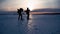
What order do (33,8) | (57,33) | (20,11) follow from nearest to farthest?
1. (57,33)
2. (20,11)
3. (33,8)

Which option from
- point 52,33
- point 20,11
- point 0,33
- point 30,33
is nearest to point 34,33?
point 30,33

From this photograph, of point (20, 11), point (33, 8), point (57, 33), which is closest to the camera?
point (57, 33)

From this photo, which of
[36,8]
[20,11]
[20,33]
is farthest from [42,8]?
[20,33]

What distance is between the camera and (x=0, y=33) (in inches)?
490

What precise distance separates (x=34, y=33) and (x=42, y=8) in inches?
1643

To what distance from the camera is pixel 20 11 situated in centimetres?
2119

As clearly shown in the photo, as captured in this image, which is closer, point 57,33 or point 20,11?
point 57,33

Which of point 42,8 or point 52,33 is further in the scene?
point 42,8

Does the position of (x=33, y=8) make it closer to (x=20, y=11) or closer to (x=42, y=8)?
(x=42, y=8)

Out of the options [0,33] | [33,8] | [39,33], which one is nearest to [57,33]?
[39,33]

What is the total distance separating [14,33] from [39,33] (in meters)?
1.50

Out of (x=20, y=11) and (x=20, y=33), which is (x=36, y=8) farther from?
(x=20, y=33)

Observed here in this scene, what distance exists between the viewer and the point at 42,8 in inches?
2111

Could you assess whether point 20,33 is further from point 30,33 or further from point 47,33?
point 47,33
